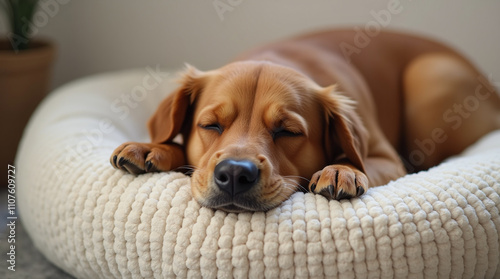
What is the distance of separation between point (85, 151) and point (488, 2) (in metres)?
2.94

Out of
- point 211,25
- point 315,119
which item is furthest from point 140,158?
point 211,25

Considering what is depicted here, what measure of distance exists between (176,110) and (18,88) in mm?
1493

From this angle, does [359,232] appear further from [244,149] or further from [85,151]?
[85,151]

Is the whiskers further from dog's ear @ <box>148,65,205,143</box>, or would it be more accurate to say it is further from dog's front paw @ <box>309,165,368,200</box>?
dog's front paw @ <box>309,165,368,200</box>

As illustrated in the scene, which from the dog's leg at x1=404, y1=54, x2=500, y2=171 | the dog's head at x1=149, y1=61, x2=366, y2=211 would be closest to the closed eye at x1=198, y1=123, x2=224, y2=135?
the dog's head at x1=149, y1=61, x2=366, y2=211

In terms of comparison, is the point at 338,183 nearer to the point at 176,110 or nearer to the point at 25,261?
the point at 176,110

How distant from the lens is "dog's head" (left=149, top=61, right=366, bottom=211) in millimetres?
1727

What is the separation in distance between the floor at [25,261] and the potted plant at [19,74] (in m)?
0.80

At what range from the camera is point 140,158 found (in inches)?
76.8

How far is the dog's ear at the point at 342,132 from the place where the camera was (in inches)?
81.7

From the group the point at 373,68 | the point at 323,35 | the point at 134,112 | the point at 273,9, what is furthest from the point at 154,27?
the point at 373,68

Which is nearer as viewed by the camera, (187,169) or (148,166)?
(148,166)

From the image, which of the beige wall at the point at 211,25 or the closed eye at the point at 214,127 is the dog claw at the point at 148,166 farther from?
the beige wall at the point at 211,25

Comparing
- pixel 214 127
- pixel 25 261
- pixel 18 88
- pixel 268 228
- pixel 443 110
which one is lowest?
pixel 25 261
